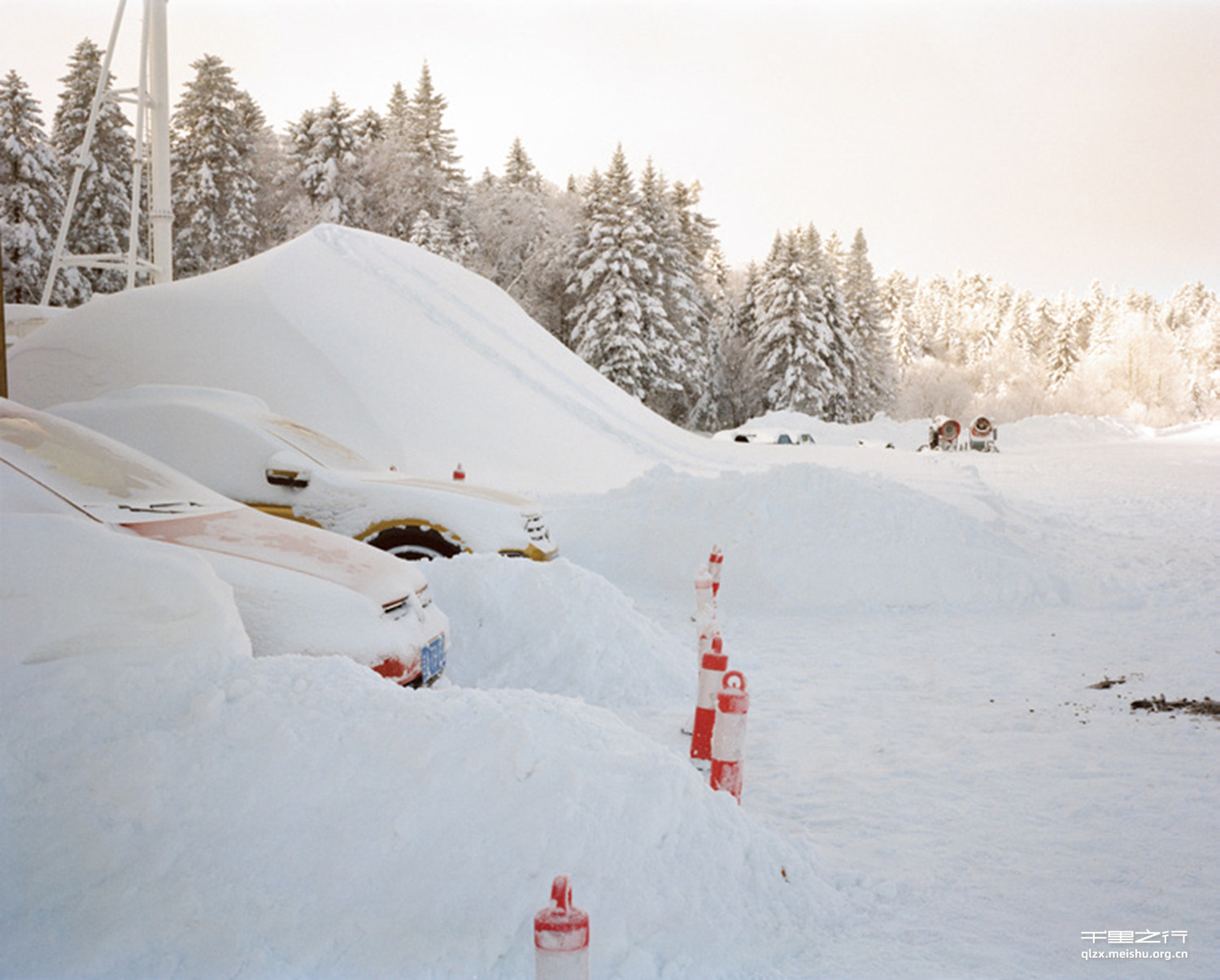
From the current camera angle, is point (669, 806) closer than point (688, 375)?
Yes

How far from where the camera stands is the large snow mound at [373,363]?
14.2 metres

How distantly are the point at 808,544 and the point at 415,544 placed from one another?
16.0 ft

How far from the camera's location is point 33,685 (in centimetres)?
272

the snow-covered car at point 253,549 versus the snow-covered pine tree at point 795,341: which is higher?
the snow-covered pine tree at point 795,341

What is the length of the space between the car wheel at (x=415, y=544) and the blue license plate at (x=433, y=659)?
7.52ft

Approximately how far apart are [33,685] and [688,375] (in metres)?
36.4

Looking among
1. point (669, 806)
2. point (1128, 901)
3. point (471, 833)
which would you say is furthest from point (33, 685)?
point (1128, 901)

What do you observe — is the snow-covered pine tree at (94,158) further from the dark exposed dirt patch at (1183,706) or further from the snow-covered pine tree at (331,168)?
the dark exposed dirt patch at (1183,706)

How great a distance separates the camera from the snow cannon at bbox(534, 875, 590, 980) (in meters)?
1.95

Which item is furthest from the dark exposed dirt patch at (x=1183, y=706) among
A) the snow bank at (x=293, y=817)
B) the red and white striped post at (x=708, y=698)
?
the snow bank at (x=293, y=817)

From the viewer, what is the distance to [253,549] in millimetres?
4062

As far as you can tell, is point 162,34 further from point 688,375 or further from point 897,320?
point 897,320

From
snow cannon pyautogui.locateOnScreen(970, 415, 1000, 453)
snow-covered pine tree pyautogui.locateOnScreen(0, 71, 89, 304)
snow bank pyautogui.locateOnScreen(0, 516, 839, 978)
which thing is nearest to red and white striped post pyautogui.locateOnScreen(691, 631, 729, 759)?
snow bank pyautogui.locateOnScreen(0, 516, 839, 978)

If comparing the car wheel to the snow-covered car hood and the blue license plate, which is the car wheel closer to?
the snow-covered car hood
